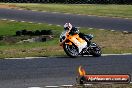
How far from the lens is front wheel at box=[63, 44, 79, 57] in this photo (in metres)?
18.1

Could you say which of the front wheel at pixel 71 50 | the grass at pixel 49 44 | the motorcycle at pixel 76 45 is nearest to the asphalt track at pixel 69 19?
the grass at pixel 49 44

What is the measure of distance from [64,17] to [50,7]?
703cm

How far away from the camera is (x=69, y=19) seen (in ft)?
110

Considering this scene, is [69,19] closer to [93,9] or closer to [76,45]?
[93,9]

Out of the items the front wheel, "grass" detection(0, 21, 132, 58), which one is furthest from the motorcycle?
"grass" detection(0, 21, 132, 58)

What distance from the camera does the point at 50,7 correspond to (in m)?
41.4

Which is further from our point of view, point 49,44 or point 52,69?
point 49,44

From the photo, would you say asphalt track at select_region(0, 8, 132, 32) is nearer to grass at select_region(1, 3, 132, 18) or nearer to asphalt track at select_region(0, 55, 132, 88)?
grass at select_region(1, 3, 132, 18)

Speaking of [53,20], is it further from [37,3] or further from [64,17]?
[37,3]

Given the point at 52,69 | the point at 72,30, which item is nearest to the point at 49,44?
the point at 72,30

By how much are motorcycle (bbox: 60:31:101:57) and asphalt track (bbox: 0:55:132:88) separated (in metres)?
0.37

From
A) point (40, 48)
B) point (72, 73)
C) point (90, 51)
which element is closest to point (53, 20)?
point (40, 48)

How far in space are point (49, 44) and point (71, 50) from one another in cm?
467

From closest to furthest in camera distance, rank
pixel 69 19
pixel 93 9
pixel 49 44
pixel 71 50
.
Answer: pixel 71 50, pixel 49 44, pixel 69 19, pixel 93 9
